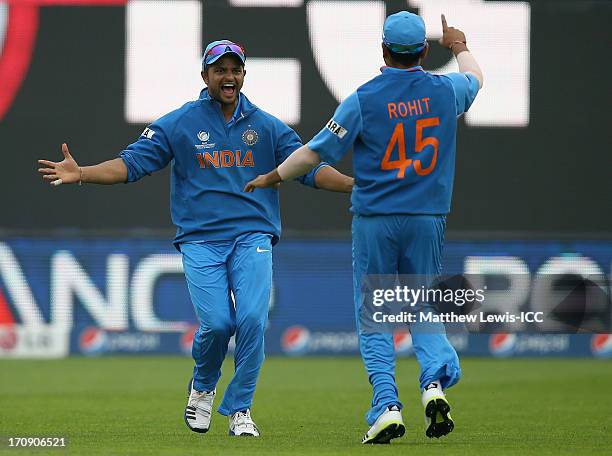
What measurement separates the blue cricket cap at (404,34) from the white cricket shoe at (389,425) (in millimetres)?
1713

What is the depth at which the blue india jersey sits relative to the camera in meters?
7.59

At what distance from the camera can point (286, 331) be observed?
1483 cm

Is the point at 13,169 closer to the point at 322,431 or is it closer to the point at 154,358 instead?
the point at 154,358

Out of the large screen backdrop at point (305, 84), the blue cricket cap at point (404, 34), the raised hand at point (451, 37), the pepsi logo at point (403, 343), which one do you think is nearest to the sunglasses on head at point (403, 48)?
the blue cricket cap at point (404, 34)

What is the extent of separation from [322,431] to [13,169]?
7365 millimetres

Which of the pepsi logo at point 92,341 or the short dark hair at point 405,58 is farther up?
the short dark hair at point 405,58

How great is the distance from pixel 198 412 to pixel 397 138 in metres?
1.90

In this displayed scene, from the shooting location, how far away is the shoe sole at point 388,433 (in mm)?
6598

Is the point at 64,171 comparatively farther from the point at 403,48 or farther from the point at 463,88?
the point at 463,88

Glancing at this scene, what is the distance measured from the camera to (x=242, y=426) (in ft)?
24.3

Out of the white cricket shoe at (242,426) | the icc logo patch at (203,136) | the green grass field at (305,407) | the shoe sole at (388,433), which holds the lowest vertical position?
the green grass field at (305,407)

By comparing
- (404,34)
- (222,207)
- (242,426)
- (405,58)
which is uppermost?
(404,34)

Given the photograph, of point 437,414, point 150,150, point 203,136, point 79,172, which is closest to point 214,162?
point 203,136

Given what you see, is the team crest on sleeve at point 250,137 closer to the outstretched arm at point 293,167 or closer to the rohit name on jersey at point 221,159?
the rohit name on jersey at point 221,159
